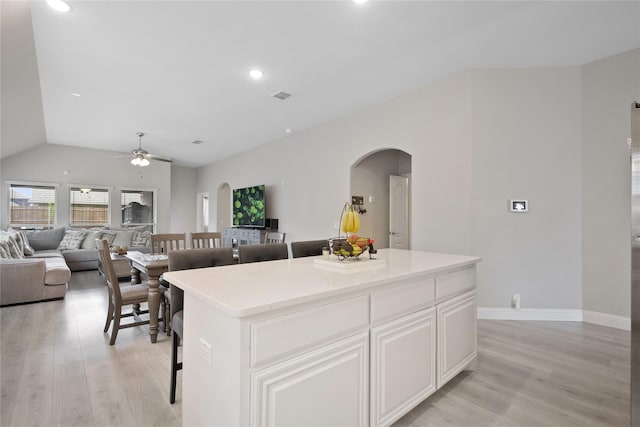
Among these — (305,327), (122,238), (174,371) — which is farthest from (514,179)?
(122,238)

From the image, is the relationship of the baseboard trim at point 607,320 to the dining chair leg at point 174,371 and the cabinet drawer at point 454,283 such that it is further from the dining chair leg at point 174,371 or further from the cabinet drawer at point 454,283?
the dining chair leg at point 174,371

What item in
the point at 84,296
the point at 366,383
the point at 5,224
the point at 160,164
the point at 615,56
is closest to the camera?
the point at 366,383

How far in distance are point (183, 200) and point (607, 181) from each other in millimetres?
10173

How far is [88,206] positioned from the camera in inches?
304

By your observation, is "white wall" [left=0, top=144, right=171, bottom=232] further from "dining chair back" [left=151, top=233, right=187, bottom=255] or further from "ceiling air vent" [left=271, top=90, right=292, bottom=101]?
"ceiling air vent" [left=271, top=90, right=292, bottom=101]

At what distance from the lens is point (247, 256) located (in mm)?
2371

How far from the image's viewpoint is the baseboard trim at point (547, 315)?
11.2ft

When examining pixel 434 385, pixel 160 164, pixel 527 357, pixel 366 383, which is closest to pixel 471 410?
pixel 434 385

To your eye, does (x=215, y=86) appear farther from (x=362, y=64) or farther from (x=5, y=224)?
(x=5, y=224)

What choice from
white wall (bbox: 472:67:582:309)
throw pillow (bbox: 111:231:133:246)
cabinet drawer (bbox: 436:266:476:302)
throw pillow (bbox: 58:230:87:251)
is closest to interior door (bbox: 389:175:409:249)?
white wall (bbox: 472:67:582:309)

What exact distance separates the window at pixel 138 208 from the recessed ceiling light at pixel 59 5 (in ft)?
21.3

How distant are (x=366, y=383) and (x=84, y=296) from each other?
4.80 m

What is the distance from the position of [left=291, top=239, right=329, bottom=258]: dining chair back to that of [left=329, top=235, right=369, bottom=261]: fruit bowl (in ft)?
2.13

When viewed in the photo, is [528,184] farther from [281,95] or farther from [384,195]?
[281,95]
